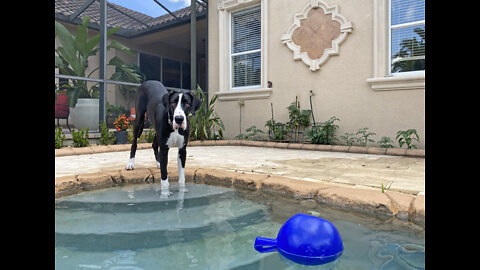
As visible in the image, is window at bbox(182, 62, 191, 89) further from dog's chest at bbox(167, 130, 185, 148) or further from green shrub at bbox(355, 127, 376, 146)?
dog's chest at bbox(167, 130, 185, 148)

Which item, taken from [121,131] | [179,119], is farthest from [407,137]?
[121,131]

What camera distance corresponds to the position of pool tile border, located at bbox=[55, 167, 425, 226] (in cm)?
179

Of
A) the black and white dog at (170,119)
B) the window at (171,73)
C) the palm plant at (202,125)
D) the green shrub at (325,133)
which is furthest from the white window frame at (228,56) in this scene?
the window at (171,73)

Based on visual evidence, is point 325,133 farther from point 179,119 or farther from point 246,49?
point 179,119

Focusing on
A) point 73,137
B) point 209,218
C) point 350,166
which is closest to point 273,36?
point 350,166

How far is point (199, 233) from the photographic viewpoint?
1645 millimetres

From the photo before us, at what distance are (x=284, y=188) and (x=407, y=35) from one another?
4.01 meters

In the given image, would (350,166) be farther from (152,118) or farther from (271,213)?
(152,118)

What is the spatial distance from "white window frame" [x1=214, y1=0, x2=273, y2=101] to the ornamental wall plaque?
0.78 m

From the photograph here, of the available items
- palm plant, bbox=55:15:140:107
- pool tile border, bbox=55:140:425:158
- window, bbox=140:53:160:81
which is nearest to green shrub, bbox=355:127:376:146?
pool tile border, bbox=55:140:425:158
